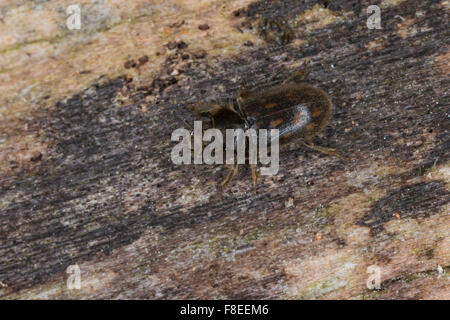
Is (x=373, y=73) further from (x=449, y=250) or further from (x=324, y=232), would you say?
(x=449, y=250)

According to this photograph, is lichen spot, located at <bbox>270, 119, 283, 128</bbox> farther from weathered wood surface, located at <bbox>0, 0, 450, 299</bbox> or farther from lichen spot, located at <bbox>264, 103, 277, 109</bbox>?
weathered wood surface, located at <bbox>0, 0, 450, 299</bbox>

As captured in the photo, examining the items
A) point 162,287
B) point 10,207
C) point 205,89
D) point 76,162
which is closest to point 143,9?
point 205,89

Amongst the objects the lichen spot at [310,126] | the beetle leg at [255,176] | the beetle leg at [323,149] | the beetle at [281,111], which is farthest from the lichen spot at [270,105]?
the beetle leg at [255,176]

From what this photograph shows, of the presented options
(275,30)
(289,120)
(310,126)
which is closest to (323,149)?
(310,126)

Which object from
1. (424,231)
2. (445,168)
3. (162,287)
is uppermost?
(445,168)

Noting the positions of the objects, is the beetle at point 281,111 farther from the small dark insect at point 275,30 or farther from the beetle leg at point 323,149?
the small dark insect at point 275,30

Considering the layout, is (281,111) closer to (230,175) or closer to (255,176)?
(255,176)
